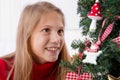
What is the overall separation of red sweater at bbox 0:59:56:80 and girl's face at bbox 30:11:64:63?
6cm

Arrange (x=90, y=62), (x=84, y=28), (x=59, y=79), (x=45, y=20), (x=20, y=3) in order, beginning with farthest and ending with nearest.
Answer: (x=20, y=3) → (x=59, y=79) → (x=45, y=20) → (x=84, y=28) → (x=90, y=62)

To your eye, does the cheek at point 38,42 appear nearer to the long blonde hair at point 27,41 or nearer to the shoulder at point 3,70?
the long blonde hair at point 27,41

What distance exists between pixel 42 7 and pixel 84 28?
1.33ft

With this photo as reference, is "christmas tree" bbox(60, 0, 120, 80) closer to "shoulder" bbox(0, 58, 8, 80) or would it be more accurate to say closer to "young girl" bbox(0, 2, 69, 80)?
"young girl" bbox(0, 2, 69, 80)

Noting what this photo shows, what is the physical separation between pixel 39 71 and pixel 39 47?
129 millimetres

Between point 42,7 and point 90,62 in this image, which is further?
point 42,7

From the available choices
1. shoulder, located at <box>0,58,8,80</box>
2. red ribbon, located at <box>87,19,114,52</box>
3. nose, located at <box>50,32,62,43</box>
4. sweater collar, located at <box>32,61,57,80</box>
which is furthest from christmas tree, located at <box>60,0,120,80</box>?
shoulder, located at <box>0,58,8,80</box>

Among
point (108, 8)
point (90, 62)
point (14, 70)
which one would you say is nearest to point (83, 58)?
point (90, 62)

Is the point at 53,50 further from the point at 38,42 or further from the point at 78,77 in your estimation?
the point at 78,77

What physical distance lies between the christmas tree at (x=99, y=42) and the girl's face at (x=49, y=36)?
0.31m

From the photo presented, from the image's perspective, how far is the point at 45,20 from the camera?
119 cm

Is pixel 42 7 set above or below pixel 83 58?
above

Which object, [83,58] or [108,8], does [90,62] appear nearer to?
[83,58]

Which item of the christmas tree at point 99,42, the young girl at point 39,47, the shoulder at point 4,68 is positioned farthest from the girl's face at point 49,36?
the christmas tree at point 99,42
